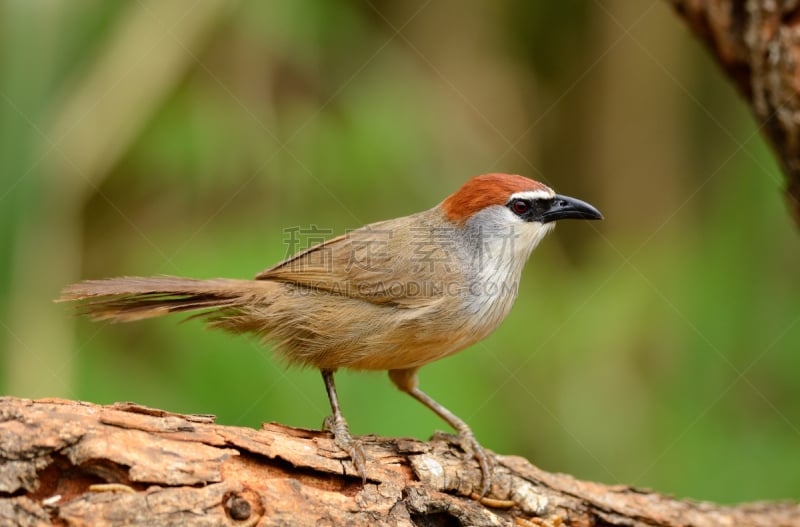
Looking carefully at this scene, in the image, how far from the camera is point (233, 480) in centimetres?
274

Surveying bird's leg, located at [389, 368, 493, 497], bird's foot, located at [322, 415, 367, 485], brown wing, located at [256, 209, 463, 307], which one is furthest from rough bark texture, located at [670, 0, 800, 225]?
bird's foot, located at [322, 415, 367, 485]

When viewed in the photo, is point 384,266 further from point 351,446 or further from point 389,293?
point 351,446

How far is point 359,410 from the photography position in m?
4.39

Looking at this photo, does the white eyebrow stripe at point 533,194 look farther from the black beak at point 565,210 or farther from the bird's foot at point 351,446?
the bird's foot at point 351,446

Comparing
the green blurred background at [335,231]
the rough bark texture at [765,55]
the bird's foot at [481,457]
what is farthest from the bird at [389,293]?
the rough bark texture at [765,55]

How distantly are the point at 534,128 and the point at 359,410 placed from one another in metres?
3.70

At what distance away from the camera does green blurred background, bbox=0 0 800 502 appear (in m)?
4.41

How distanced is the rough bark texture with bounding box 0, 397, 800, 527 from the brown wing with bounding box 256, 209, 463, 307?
79 cm

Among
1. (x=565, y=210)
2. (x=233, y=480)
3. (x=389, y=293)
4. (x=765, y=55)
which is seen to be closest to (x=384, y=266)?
(x=389, y=293)

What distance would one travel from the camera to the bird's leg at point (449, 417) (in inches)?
142

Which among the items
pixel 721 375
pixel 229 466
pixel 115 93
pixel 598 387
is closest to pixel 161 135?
pixel 115 93

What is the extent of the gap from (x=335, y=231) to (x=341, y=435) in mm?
1983

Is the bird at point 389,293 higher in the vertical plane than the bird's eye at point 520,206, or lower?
lower

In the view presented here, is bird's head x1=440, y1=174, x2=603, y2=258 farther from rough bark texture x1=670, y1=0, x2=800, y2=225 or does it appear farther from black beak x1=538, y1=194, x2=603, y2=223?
rough bark texture x1=670, y1=0, x2=800, y2=225
